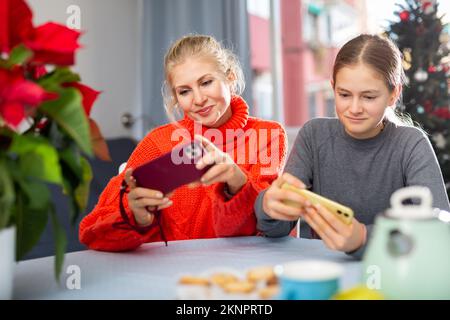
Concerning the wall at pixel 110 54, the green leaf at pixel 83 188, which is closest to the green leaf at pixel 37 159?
the green leaf at pixel 83 188

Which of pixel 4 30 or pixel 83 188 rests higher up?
pixel 4 30

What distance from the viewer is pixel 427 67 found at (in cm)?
324

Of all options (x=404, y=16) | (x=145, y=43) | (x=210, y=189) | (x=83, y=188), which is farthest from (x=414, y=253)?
(x=145, y=43)

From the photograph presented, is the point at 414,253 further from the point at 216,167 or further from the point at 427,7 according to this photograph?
the point at 427,7

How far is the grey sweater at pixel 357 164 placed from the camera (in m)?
1.19

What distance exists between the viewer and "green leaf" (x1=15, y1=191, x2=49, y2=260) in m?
0.70

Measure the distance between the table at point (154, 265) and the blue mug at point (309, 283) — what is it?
115 mm

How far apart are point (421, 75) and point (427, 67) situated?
8 centimetres

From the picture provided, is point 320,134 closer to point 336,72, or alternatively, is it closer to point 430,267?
point 336,72

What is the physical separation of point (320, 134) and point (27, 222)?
833 millimetres

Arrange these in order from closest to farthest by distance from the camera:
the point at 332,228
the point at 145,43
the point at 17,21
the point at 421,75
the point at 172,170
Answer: the point at 17,21 → the point at 332,228 → the point at 172,170 → the point at 421,75 → the point at 145,43

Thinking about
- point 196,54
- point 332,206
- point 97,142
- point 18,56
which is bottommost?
point 332,206

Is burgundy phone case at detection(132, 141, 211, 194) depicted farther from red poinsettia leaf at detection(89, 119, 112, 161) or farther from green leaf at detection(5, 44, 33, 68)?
green leaf at detection(5, 44, 33, 68)
